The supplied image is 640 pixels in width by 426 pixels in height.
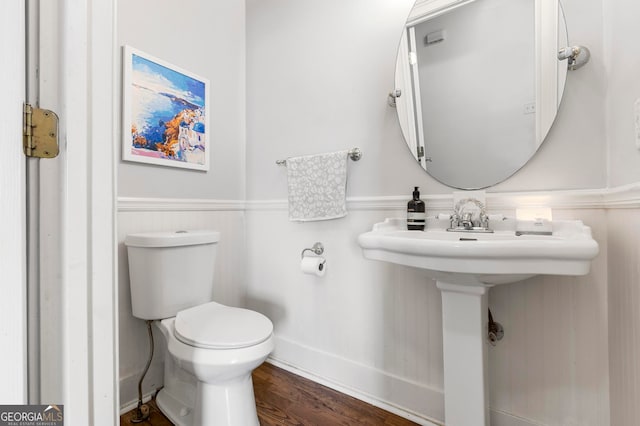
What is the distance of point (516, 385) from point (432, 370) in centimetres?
31

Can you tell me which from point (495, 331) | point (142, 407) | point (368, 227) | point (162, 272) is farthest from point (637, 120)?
point (142, 407)

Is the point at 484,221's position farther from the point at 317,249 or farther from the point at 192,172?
the point at 192,172

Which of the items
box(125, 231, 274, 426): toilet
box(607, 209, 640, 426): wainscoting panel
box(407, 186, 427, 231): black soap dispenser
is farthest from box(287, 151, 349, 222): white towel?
box(607, 209, 640, 426): wainscoting panel

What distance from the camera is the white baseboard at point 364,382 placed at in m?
1.28

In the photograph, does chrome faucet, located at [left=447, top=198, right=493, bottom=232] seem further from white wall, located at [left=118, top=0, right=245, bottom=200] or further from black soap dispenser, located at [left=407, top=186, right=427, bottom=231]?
white wall, located at [left=118, top=0, right=245, bottom=200]

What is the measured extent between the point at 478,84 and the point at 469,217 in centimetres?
55

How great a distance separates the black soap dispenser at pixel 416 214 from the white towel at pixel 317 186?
0.34 m

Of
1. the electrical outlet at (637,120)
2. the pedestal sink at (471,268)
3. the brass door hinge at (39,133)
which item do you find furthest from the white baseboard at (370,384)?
the brass door hinge at (39,133)

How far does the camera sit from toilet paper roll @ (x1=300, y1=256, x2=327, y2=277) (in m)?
1.49

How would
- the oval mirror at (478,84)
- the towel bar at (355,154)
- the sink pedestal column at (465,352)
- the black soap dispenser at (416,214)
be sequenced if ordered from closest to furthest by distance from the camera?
the sink pedestal column at (465,352) → the oval mirror at (478,84) → the black soap dispenser at (416,214) → the towel bar at (355,154)

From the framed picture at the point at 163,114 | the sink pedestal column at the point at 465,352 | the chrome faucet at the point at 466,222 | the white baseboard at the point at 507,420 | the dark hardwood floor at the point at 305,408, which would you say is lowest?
the dark hardwood floor at the point at 305,408

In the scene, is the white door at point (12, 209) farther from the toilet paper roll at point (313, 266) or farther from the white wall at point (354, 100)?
the white wall at point (354, 100)

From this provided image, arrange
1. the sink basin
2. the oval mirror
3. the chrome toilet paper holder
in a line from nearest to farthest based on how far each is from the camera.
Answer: the sink basin
the oval mirror
the chrome toilet paper holder

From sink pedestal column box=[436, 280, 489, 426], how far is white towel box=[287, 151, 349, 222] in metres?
0.67
